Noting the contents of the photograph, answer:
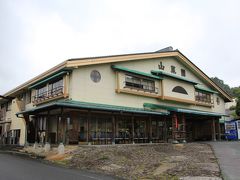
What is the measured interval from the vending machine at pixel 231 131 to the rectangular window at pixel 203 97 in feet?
11.6

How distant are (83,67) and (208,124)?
1920 cm

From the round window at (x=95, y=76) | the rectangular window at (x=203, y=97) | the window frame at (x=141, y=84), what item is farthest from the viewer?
the rectangular window at (x=203, y=97)

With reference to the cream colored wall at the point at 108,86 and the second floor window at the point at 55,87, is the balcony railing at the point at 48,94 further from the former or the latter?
the cream colored wall at the point at 108,86

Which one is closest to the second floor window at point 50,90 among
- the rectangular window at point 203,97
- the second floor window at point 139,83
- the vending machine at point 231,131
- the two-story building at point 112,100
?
the two-story building at point 112,100

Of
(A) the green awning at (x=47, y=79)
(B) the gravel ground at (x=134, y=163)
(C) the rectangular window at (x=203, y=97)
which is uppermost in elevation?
(A) the green awning at (x=47, y=79)

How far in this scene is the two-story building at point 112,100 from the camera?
18547 mm

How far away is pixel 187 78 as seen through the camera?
92.4 ft

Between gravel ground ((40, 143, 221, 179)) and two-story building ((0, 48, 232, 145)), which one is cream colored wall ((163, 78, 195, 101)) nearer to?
two-story building ((0, 48, 232, 145))

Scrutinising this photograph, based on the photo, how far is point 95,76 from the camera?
19.7 m

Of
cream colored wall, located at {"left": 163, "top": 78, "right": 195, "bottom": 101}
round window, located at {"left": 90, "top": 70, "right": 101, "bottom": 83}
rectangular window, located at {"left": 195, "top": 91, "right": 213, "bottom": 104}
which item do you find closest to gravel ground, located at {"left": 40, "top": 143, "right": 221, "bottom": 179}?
round window, located at {"left": 90, "top": 70, "right": 101, "bottom": 83}

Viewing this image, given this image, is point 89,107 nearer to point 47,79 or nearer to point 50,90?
point 50,90

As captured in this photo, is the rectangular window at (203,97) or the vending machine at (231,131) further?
the vending machine at (231,131)

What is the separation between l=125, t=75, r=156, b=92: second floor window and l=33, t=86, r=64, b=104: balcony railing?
5755 mm

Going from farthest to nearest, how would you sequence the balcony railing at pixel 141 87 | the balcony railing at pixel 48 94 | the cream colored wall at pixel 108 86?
1. the balcony railing at pixel 141 87
2. the balcony railing at pixel 48 94
3. the cream colored wall at pixel 108 86
